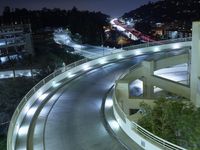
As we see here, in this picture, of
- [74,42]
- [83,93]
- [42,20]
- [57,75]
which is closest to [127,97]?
[83,93]

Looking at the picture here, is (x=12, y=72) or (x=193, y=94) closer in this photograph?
(x=193, y=94)

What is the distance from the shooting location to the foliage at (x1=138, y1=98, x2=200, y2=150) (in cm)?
1278

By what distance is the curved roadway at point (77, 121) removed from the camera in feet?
52.6

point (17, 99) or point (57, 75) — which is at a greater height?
point (57, 75)

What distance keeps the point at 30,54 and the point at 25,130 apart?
171ft

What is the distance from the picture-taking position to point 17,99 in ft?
138

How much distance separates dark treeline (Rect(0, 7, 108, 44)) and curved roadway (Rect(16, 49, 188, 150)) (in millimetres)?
66921

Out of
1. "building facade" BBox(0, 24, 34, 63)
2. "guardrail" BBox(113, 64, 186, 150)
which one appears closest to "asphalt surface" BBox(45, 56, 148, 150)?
"guardrail" BBox(113, 64, 186, 150)

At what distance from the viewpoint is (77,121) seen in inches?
756

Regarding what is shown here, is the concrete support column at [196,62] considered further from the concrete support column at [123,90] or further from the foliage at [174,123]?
the foliage at [174,123]

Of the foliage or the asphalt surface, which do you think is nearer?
the foliage

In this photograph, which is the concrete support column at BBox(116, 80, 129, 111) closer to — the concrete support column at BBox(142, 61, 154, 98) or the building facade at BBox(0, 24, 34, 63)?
the concrete support column at BBox(142, 61, 154, 98)

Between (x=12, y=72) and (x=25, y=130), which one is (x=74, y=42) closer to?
(x=12, y=72)

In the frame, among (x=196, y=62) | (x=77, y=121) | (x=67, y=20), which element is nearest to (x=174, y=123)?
(x=77, y=121)
